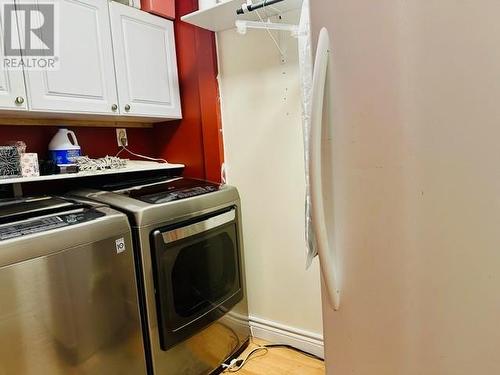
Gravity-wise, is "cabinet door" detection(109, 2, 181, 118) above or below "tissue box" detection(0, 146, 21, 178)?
above

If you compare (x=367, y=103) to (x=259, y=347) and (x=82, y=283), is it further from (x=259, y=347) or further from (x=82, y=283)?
(x=259, y=347)

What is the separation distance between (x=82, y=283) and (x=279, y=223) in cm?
107

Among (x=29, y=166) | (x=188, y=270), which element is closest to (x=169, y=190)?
(x=188, y=270)

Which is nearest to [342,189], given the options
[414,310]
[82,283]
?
[414,310]

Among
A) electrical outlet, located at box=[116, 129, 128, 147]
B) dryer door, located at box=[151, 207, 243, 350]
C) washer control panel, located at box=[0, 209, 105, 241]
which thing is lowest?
dryer door, located at box=[151, 207, 243, 350]

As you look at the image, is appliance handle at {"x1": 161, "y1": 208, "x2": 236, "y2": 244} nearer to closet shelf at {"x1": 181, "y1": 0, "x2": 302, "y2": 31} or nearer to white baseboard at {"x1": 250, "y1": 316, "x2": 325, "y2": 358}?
white baseboard at {"x1": 250, "y1": 316, "x2": 325, "y2": 358}

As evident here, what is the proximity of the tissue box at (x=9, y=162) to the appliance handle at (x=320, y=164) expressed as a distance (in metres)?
1.32

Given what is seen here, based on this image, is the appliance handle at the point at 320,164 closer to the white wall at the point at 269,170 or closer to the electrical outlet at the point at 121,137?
the white wall at the point at 269,170

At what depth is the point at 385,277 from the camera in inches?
30.8

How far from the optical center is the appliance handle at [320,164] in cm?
81

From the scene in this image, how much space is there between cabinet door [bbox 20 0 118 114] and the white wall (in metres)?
0.65

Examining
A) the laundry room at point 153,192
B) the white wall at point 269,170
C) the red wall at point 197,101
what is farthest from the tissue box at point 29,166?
the white wall at point 269,170

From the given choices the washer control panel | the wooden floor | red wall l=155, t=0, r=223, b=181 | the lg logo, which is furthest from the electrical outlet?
the wooden floor

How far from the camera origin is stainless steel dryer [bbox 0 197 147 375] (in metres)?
1.03
